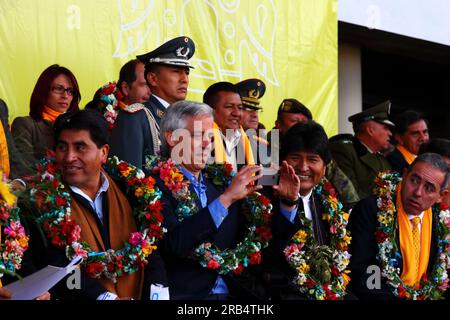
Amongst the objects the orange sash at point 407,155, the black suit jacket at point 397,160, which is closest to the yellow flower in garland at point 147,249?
the black suit jacket at point 397,160

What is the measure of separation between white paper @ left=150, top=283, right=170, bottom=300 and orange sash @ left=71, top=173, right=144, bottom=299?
0.09 metres

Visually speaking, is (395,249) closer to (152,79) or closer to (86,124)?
(152,79)

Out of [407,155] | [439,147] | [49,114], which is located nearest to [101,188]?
[49,114]

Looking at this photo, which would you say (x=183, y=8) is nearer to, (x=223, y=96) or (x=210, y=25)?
(x=210, y=25)

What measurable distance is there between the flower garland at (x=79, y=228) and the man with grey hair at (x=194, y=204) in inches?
5.4

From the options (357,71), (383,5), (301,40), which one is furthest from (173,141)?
(357,71)

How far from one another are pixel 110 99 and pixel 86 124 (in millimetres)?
1636

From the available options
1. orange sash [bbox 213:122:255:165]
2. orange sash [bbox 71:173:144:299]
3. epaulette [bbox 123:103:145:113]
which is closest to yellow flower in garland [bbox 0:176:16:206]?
orange sash [bbox 71:173:144:299]

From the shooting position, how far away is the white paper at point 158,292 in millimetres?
4486

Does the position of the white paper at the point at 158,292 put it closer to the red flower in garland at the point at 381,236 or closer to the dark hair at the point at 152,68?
the red flower in garland at the point at 381,236

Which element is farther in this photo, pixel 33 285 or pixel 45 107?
pixel 45 107

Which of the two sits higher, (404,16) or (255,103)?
(404,16)

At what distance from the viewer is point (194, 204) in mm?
4812
